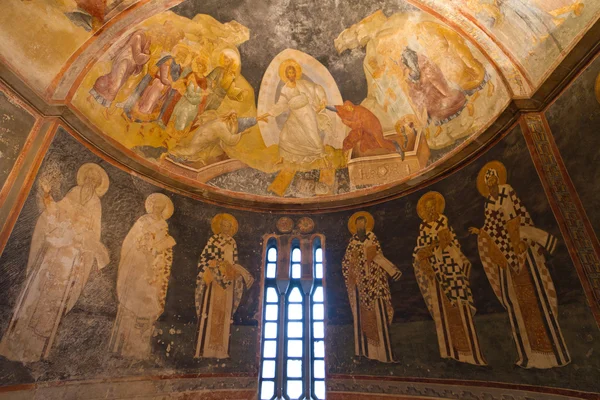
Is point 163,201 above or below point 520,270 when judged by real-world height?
above

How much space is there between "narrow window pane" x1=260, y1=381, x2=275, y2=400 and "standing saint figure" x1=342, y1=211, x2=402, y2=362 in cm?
204

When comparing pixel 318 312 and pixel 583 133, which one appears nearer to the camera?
pixel 583 133

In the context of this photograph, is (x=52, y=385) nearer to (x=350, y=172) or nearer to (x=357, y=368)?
(x=357, y=368)

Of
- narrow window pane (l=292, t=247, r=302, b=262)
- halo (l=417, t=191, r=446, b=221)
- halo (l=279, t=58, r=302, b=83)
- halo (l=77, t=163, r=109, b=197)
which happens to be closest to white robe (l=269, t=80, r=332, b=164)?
halo (l=279, t=58, r=302, b=83)

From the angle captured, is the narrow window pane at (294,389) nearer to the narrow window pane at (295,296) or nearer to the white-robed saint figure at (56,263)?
the narrow window pane at (295,296)

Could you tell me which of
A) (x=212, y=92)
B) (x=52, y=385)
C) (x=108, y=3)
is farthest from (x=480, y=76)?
(x=52, y=385)

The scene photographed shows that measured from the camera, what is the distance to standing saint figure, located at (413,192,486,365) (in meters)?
7.31

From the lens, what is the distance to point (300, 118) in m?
10.3

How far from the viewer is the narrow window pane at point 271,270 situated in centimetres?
966

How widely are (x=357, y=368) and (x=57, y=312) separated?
602 cm

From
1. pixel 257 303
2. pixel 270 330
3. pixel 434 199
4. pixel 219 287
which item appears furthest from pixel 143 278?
pixel 434 199

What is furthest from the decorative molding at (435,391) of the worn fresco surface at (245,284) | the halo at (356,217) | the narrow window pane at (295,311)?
the halo at (356,217)

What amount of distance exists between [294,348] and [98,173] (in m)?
5.80

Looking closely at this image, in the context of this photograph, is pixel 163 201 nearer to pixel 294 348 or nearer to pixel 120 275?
pixel 120 275
